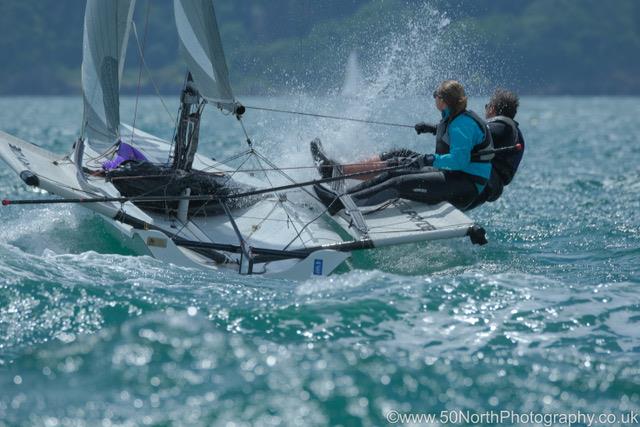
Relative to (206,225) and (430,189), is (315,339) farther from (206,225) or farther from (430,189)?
(206,225)

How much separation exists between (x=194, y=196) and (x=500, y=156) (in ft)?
8.68

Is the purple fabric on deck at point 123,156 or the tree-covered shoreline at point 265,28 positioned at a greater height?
the tree-covered shoreline at point 265,28

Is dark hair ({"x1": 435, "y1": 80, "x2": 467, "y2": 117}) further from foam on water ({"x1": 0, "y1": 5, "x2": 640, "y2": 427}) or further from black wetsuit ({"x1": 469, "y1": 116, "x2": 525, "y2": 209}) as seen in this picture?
foam on water ({"x1": 0, "y1": 5, "x2": 640, "y2": 427})

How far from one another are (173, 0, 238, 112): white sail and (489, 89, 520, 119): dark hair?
228cm

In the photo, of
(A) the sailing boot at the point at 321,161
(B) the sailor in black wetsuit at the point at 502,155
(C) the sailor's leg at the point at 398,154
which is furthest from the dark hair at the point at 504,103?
(A) the sailing boot at the point at 321,161

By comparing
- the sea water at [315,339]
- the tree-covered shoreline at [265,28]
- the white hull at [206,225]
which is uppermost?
the tree-covered shoreline at [265,28]

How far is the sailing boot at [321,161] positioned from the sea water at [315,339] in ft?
4.20

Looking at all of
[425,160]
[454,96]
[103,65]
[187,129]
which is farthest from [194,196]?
[454,96]

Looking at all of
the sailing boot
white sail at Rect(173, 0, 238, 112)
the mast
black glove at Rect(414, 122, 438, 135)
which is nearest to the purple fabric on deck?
the mast

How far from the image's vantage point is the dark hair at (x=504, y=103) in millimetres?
8039

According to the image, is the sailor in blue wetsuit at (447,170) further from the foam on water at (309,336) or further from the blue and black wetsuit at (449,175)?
the foam on water at (309,336)

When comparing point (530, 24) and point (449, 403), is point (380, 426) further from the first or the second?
point (530, 24)

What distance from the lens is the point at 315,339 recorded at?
4.96 metres

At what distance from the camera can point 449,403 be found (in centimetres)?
431
